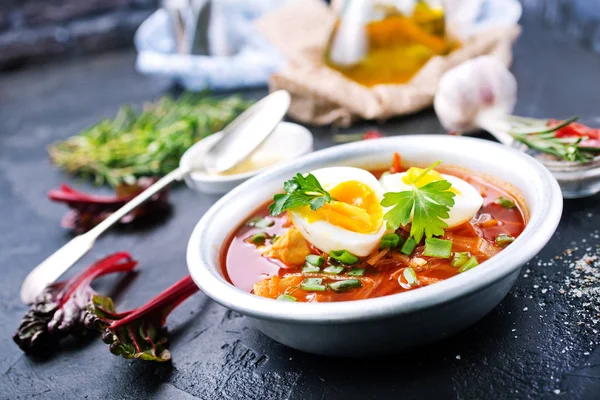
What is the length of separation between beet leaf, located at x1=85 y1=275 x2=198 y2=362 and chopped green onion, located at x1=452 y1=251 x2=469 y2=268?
902 mm

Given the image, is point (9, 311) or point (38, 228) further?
point (38, 228)

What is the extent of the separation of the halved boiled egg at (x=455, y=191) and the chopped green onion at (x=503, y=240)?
0.36 feet

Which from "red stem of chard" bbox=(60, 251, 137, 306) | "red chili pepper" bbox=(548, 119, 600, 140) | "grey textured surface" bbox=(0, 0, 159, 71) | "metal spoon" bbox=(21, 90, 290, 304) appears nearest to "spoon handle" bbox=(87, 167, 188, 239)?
"metal spoon" bbox=(21, 90, 290, 304)

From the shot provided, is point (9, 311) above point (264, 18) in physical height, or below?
below

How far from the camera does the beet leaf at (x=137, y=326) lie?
1798 mm

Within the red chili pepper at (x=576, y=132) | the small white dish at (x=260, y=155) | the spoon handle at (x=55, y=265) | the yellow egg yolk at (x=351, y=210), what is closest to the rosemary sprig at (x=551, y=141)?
the red chili pepper at (x=576, y=132)

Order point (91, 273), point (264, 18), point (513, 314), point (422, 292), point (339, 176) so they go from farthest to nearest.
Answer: point (264, 18) → point (91, 273) → point (339, 176) → point (513, 314) → point (422, 292)

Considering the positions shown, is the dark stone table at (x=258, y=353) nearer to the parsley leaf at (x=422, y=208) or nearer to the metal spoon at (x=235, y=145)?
the metal spoon at (x=235, y=145)

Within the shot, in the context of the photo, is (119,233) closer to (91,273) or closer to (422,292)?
(91,273)

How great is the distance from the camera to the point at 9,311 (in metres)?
2.30

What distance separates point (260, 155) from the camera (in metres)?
2.78

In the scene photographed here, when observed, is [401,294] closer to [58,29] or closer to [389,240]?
[389,240]

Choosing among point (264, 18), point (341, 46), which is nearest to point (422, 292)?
point (341, 46)

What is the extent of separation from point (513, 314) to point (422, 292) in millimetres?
519
